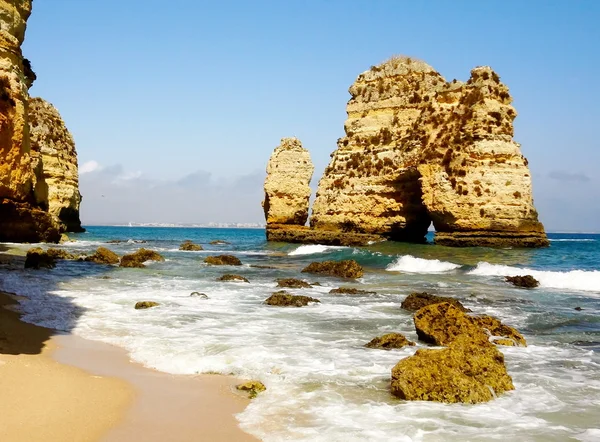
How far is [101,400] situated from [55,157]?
182ft

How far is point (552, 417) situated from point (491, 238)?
31985mm

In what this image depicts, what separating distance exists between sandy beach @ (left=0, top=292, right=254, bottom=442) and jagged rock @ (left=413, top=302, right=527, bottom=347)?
4.07 m

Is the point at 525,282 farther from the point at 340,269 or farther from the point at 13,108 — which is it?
the point at 13,108

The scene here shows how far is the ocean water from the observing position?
541 centimetres

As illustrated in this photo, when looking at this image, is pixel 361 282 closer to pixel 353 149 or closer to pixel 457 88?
pixel 457 88

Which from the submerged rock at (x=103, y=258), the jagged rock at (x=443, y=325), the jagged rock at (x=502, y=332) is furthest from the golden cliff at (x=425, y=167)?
the jagged rock at (x=443, y=325)

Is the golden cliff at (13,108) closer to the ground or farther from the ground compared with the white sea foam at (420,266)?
farther from the ground

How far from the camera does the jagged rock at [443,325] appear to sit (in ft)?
29.8

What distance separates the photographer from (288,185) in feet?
173

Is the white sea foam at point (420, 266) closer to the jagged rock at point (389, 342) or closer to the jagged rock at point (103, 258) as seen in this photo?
the jagged rock at point (103, 258)

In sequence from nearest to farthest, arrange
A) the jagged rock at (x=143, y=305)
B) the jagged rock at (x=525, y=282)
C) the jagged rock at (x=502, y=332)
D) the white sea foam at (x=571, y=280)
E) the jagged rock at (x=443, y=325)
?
the jagged rock at (x=443, y=325)
the jagged rock at (x=502, y=332)
the jagged rock at (x=143, y=305)
the jagged rock at (x=525, y=282)
the white sea foam at (x=571, y=280)

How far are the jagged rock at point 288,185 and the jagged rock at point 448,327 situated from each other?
43.2m

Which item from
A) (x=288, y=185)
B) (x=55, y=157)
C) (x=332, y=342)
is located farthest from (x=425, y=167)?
(x=55, y=157)

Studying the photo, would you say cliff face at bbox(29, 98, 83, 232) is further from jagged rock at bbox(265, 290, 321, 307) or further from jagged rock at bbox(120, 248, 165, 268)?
jagged rock at bbox(265, 290, 321, 307)
